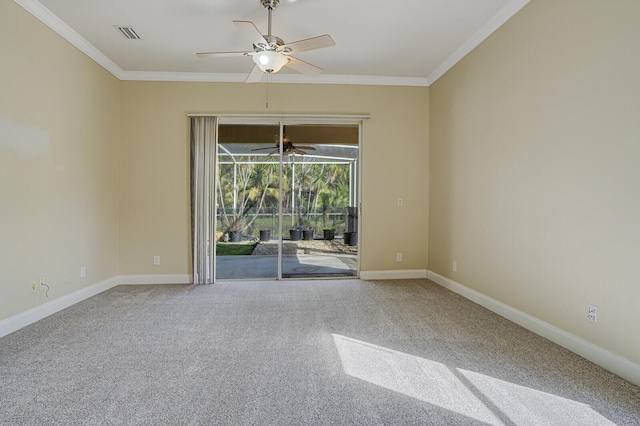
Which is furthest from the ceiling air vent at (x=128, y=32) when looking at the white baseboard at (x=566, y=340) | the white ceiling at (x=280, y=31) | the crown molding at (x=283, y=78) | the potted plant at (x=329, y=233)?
the white baseboard at (x=566, y=340)

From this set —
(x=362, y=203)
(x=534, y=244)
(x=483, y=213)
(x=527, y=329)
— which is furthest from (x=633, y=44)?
(x=362, y=203)

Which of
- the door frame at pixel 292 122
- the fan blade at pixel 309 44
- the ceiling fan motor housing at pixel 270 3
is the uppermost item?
the ceiling fan motor housing at pixel 270 3

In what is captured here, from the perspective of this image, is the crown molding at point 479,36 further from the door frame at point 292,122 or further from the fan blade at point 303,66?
the fan blade at point 303,66

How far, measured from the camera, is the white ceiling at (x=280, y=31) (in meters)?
3.12

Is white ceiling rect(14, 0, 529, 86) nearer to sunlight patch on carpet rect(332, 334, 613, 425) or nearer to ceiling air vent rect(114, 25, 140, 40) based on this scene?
ceiling air vent rect(114, 25, 140, 40)

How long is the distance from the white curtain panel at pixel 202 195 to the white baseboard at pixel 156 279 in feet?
0.54

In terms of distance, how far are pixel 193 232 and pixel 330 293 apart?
2.11m

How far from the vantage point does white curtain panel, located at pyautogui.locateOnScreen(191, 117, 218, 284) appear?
4.68m

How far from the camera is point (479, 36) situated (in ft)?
11.8

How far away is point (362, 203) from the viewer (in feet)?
16.2

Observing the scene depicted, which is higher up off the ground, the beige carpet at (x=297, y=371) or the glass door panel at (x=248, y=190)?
the glass door panel at (x=248, y=190)

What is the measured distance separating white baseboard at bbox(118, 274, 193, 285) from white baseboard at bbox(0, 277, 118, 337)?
21 cm

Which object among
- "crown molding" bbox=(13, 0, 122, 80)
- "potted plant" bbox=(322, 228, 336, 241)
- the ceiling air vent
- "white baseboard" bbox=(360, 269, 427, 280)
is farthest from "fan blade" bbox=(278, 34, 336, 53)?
"white baseboard" bbox=(360, 269, 427, 280)

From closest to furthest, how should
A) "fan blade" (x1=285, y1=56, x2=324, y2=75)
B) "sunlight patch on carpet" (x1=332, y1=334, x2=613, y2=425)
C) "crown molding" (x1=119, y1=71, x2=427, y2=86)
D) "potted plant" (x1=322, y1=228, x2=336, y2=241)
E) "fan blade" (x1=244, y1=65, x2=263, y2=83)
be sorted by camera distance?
"sunlight patch on carpet" (x1=332, y1=334, x2=613, y2=425)
"fan blade" (x1=285, y1=56, x2=324, y2=75)
"fan blade" (x1=244, y1=65, x2=263, y2=83)
"crown molding" (x1=119, y1=71, x2=427, y2=86)
"potted plant" (x1=322, y1=228, x2=336, y2=241)
